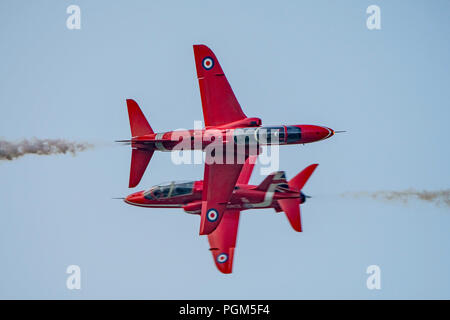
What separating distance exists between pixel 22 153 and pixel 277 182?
12268 mm

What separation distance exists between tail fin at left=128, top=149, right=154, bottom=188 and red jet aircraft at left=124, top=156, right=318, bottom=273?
2.83m

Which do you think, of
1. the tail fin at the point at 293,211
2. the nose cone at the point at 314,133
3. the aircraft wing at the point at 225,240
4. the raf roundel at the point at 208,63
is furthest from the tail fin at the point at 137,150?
the nose cone at the point at 314,133

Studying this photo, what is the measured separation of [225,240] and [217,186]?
302 cm

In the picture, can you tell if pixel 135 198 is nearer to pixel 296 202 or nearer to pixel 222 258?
pixel 222 258

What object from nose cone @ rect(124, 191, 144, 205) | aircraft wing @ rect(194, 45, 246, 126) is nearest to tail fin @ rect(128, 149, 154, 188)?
nose cone @ rect(124, 191, 144, 205)

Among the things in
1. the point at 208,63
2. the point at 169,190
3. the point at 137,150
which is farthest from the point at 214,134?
the point at 169,190

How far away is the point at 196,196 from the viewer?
45031 millimetres

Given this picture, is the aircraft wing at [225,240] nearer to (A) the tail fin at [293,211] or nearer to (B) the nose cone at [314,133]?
(A) the tail fin at [293,211]

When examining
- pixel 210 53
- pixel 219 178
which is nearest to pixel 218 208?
pixel 219 178

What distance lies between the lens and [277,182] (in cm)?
4456

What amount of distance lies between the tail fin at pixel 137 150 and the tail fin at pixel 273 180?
5.77 m

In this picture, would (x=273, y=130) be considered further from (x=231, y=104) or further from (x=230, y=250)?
(x=230, y=250)

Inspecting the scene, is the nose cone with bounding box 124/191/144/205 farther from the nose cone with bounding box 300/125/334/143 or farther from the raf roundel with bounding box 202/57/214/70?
the nose cone with bounding box 300/125/334/143

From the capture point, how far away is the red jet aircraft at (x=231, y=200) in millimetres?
44094
